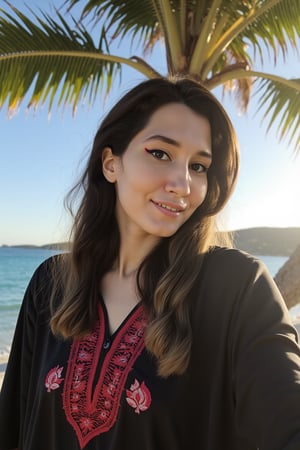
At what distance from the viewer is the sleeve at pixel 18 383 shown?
1.65m

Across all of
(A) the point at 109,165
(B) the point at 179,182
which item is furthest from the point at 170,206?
(A) the point at 109,165

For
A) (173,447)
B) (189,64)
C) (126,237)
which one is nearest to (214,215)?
(126,237)

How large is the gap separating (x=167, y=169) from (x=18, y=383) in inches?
42.0

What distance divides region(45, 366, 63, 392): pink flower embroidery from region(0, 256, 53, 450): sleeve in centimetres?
28

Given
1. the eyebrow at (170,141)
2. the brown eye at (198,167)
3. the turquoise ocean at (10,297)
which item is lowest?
the turquoise ocean at (10,297)

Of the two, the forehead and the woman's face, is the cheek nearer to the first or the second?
the woman's face

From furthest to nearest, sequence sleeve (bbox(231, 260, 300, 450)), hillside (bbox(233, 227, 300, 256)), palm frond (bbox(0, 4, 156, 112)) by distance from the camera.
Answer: hillside (bbox(233, 227, 300, 256)) → palm frond (bbox(0, 4, 156, 112)) → sleeve (bbox(231, 260, 300, 450))

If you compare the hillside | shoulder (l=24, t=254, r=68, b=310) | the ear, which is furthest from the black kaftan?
the hillside

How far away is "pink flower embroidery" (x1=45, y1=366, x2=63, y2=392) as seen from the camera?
138 centimetres

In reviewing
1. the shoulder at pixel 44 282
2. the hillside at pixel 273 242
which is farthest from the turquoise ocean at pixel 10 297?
the hillside at pixel 273 242

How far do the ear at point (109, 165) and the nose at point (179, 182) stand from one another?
35 cm

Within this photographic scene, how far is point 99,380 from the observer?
132 cm

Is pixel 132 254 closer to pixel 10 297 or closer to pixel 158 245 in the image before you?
pixel 158 245

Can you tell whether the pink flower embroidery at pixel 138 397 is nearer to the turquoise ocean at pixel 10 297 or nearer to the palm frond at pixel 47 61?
the turquoise ocean at pixel 10 297
